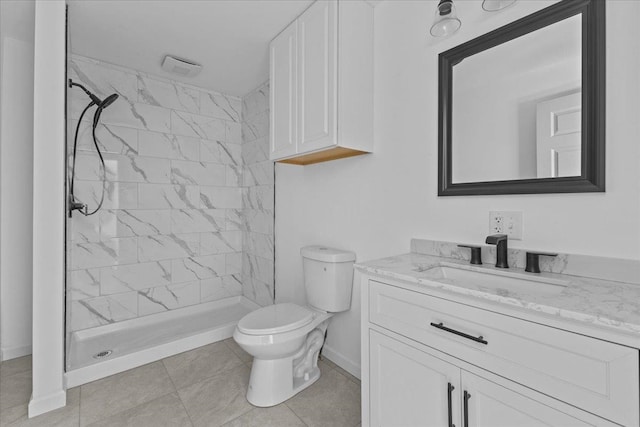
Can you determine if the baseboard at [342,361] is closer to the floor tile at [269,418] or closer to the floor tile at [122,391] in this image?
the floor tile at [269,418]

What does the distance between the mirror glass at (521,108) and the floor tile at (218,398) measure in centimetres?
170

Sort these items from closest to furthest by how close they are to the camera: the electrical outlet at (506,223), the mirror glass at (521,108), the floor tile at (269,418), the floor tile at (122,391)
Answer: the mirror glass at (521,108)
the electrical outlet at (506,223)
the floor tile at (269,418)
the floor tile at (122,391)

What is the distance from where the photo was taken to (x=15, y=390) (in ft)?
5.85

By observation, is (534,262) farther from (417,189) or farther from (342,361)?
(342,361)

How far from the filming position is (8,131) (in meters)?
2.13

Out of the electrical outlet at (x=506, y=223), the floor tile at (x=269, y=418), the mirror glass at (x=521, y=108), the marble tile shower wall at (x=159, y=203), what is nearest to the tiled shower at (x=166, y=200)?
the marble tile shower wall at (x=159, y=203)

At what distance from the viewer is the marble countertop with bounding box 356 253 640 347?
68 centimetres

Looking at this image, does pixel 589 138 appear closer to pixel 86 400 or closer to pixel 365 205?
pixel 365 205

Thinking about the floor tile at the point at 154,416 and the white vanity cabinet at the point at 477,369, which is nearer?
the white vanity cabinet at the point at 477,369

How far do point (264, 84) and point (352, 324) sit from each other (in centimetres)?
235

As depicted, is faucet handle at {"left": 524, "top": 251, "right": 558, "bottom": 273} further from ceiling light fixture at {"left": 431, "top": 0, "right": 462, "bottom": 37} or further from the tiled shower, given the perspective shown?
the tiled shower

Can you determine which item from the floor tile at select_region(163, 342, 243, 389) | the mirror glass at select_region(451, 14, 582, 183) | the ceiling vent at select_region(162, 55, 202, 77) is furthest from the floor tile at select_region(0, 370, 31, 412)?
the mirror glass at select_region(451, 14, 582, 183)

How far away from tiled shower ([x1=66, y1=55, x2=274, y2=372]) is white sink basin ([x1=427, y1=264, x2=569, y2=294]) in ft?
5.92

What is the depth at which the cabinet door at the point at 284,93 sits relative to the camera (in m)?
1.93
